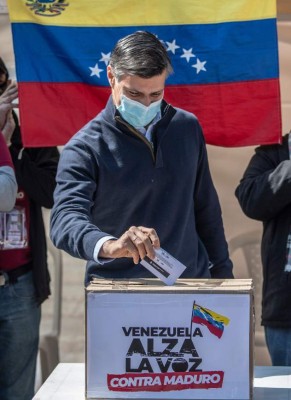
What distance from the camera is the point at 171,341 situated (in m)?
2.17

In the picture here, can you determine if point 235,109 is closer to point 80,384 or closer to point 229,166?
point 229,166

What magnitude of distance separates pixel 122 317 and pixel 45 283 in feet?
5.38

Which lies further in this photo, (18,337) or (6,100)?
(18,337)

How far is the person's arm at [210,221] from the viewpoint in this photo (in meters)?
2.86

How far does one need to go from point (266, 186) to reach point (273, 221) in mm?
169

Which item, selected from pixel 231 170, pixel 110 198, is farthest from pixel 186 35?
pixel 110 198

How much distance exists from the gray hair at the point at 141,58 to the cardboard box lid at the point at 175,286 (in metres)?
0.67

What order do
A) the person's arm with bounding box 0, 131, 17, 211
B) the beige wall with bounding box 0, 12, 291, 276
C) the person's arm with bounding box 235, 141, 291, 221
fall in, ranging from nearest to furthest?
the person's arm with bounding box 0, 131, 17, 211 < the person's arm with bounding box 235, 141, 291, 221 < the beige wall with bounding box 0, 12, 291, 276

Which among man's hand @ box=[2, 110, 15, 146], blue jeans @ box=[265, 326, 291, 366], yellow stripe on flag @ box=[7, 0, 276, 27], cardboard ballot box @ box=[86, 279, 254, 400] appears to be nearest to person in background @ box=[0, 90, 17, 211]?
man's hand @ box=[2, 110, 15, 146]

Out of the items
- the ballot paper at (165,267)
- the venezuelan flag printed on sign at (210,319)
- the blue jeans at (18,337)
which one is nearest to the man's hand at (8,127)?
the blue jeans at (18,337)

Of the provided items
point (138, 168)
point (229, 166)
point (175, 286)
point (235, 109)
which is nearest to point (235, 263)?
point (229, 166)

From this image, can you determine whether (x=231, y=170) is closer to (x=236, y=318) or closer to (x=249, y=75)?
(x=249, y=75)

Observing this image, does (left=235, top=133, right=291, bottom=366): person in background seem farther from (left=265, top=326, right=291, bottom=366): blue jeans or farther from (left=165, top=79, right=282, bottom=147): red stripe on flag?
(left=165, top=79, right=282, bottom=147): red stripe on flag

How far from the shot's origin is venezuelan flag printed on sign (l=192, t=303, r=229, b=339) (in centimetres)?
214
